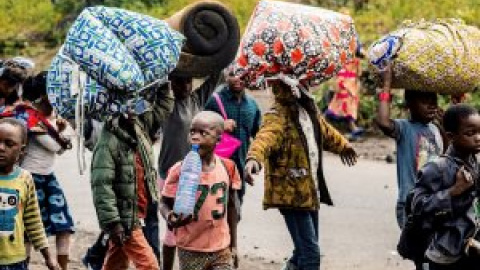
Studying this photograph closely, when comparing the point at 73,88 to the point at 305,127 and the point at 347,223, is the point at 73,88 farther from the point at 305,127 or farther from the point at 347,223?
the point at 347,223

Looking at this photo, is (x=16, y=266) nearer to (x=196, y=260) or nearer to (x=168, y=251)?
(x=196, y=260)

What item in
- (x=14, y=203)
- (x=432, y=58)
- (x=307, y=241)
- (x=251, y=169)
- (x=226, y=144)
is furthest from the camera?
(x=226, y=144)

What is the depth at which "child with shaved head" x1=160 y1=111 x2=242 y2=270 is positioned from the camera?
20.6 ft

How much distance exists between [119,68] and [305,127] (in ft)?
4.37

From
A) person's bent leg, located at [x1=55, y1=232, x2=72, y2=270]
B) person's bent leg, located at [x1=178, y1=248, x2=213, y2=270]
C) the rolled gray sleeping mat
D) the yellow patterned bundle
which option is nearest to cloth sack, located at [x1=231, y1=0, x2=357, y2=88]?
the yellow patterned bundle

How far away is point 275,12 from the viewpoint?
679 cm

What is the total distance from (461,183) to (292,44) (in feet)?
5.95

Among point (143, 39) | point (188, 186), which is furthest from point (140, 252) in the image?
point (143, 39)

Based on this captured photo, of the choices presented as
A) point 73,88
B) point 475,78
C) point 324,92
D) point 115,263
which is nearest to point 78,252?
point 115,263

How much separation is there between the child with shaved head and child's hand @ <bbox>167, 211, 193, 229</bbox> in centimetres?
9

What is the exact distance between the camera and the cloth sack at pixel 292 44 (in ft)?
21.9

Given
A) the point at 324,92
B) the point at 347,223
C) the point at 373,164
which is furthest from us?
the point at 324,92

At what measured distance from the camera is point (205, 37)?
7387 mm

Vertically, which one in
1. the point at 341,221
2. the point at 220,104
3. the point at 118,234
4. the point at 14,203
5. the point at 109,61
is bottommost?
the point at 341,221
